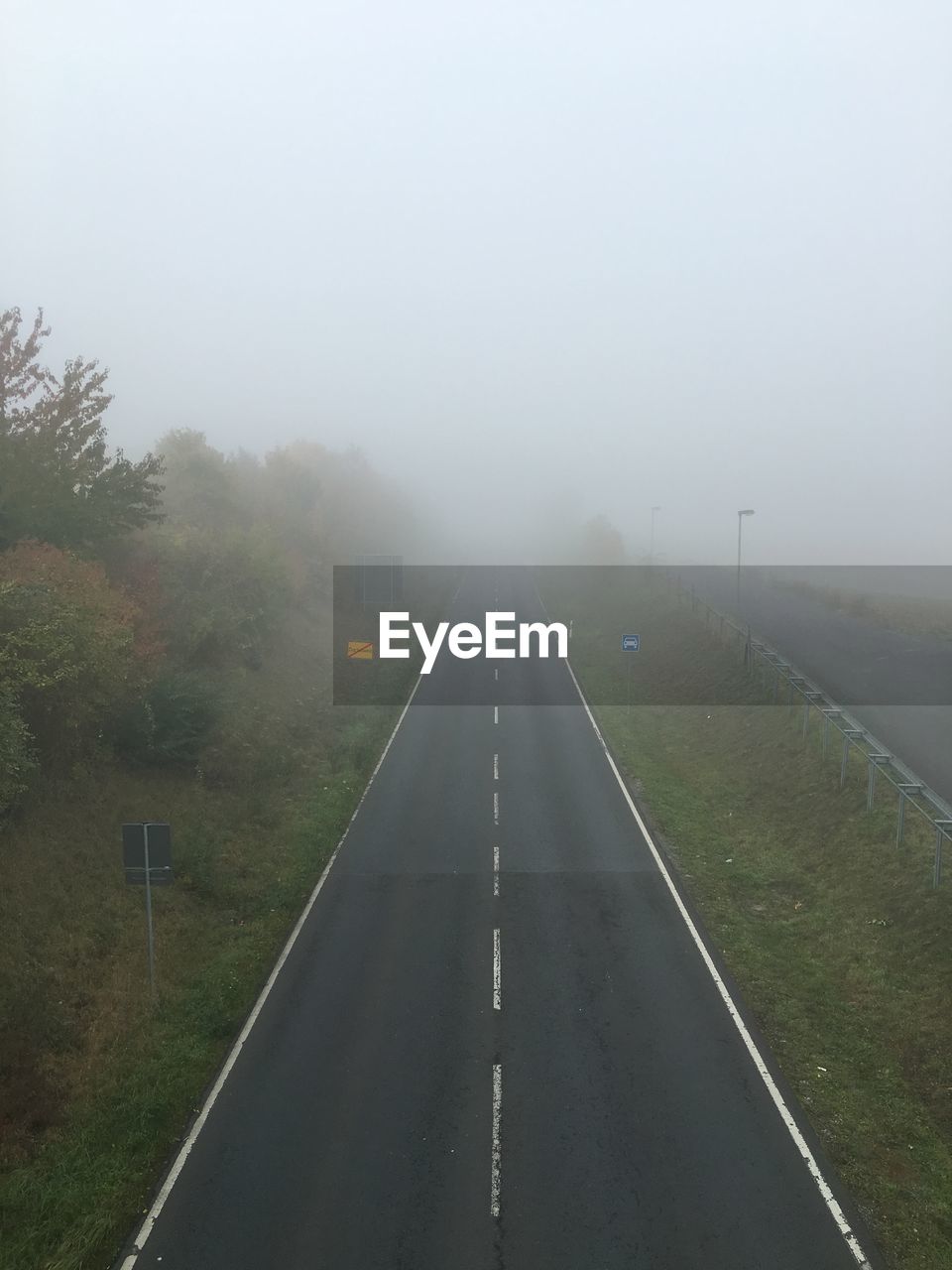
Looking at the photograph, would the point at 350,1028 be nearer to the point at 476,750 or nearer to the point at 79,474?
the point at 476,750

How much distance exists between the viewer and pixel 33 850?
1672cm

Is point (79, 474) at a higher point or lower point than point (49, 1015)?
higher

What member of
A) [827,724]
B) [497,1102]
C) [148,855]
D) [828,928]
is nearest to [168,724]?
[148,855]

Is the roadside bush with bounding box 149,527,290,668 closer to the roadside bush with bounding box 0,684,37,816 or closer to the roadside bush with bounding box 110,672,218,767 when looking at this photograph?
the roadside bush with bounding box 110,672,218,767

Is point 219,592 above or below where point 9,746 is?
above

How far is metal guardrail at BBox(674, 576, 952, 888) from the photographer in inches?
719

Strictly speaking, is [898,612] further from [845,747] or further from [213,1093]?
[213,1093]

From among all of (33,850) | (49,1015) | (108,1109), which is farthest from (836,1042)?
(33,850)

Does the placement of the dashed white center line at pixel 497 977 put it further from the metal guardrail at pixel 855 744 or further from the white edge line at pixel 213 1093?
the metal guardrail at pixel 855 744

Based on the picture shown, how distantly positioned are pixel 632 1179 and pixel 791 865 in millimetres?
10952

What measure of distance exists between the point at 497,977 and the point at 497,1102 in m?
3.41

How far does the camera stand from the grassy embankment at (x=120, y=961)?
10289 mm

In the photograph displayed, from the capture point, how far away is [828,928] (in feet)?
55.1

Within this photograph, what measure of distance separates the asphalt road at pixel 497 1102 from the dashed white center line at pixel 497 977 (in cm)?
4
